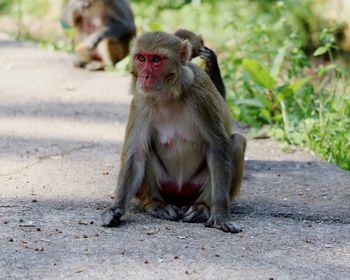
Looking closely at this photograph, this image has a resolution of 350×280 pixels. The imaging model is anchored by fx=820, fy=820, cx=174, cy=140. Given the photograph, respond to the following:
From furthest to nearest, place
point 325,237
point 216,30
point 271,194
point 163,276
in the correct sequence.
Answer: point 216,30 → point 271,194 → point 325,237 → point 163,276

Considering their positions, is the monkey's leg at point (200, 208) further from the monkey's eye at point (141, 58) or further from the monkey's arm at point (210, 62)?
the monkey's arm at point (210, 62)

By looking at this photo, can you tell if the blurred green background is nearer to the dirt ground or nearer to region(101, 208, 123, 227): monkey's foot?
the dirt ground

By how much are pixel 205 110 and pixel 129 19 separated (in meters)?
6.93

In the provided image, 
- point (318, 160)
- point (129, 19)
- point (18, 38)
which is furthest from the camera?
point (18, 38)

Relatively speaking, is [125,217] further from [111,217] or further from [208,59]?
[208,59]

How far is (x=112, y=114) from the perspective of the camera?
8625mm

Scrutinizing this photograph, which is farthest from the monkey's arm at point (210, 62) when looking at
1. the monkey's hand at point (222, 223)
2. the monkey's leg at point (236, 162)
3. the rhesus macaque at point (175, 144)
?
the monkey's hand at point (222, 223)

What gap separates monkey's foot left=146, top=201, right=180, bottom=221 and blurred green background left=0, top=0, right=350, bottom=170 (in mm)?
2387

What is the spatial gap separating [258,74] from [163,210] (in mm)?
3111

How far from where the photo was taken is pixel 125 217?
5.30 meters

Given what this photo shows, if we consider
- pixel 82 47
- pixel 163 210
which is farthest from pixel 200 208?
pixel 82 47

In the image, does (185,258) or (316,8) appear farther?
(316,8)


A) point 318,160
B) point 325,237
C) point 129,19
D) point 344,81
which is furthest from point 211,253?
point 129,19

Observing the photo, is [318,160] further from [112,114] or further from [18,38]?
[18,38]
